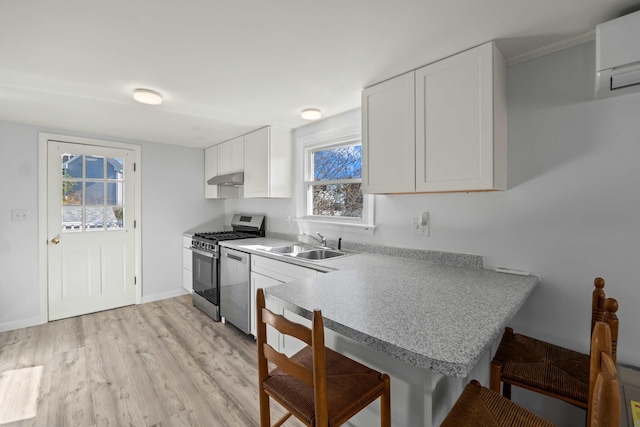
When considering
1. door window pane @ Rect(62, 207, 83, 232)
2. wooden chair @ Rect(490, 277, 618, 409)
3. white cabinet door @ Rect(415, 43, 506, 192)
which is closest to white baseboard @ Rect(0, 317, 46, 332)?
door window pane @ Rect(62, 207, 83, 232)

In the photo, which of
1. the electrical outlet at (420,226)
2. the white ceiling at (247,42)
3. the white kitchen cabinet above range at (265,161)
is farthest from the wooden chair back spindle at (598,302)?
the white kitchen cabinet above range at (265,161)

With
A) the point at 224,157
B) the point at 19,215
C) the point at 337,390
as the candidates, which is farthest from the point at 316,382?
the point at 19,215

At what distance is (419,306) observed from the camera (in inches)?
47.5

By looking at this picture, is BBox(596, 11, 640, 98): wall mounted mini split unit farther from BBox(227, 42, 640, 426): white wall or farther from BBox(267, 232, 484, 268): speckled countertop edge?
BBox(267, 232, 484, 268): speckled countertop edge

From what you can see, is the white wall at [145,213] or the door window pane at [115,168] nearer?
the white wall at [145,213]

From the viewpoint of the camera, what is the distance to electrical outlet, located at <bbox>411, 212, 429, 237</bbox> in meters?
2.13

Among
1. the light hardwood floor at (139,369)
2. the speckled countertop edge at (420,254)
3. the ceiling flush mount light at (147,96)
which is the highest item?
the ceiling flush mount light at (147,96)

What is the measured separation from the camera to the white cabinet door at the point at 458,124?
4.98 ft

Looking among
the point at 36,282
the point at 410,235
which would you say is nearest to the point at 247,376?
the point at 410,235

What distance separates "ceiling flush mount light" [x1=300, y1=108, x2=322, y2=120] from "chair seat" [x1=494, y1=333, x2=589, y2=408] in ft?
7.11

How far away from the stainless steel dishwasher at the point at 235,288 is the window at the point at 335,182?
864mm

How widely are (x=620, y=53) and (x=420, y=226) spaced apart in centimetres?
132

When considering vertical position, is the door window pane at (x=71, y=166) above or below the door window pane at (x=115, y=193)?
above

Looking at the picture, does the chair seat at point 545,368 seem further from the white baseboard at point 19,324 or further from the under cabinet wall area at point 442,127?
the white baseboard at point 19,324
